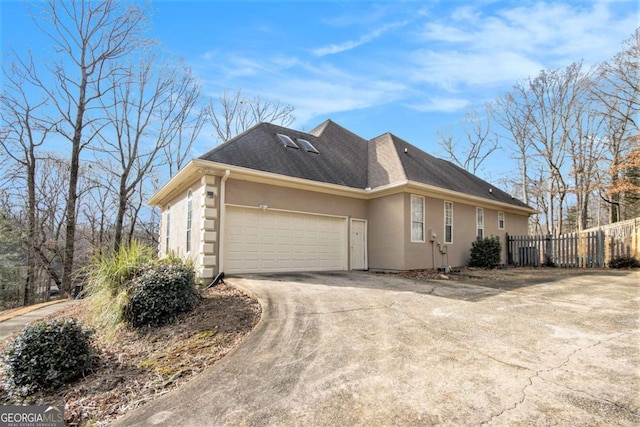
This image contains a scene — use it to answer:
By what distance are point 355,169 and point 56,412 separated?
432 inches

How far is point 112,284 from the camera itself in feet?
19.5

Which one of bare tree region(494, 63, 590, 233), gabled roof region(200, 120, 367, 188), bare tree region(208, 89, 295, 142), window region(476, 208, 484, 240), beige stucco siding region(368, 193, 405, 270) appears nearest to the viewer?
gabled roof region(200, 120, 367, 188)

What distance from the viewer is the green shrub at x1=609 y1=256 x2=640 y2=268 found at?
11235 mm

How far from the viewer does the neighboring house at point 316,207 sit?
29.9 feet

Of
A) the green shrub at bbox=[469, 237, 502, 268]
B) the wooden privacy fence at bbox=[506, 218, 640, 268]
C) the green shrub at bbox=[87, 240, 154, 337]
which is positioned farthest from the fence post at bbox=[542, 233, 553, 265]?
the green shrub at bbox=[87, 240, 154, 337]

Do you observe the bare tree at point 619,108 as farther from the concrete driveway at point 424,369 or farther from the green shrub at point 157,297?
the green shrub at point 157,297

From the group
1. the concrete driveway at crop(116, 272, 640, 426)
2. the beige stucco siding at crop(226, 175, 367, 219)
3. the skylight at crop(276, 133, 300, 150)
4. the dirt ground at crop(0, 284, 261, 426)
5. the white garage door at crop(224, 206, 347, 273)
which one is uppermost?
the skylight at crop(276, 133, 300, 150)

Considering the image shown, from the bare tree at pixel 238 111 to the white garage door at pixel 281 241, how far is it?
1668cm

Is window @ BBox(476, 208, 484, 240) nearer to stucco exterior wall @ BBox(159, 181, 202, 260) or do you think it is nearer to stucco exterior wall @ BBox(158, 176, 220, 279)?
stucco exterior wall @ BBox(158, 176, 220, 279)

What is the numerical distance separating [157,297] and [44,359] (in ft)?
5.85

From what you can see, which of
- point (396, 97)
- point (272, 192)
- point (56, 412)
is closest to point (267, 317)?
point (56, 412)

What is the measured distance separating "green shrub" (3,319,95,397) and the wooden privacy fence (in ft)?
51.3

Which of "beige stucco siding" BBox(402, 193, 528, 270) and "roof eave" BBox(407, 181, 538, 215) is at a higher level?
"roof eave" BBox(407, 181, 538, 215)

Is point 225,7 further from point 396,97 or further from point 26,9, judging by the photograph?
point 26,9
